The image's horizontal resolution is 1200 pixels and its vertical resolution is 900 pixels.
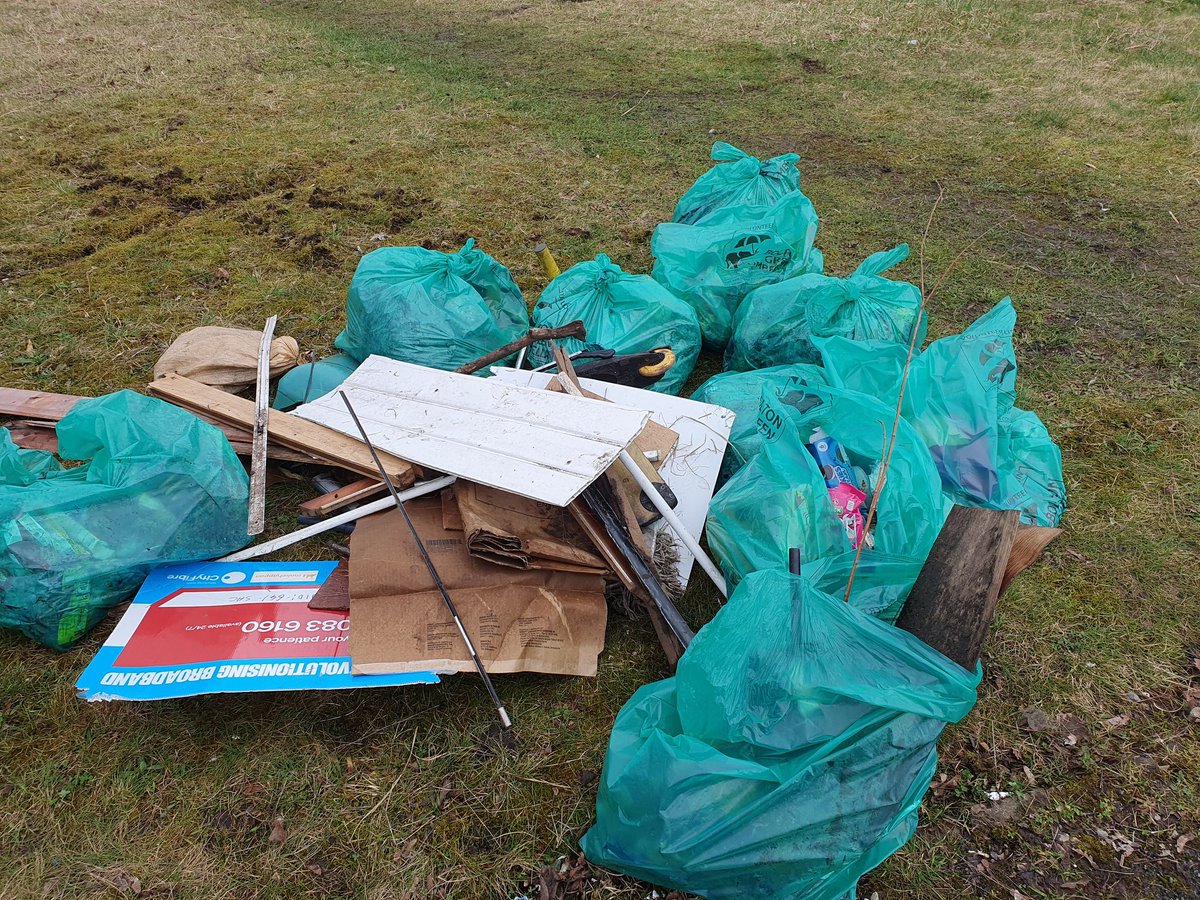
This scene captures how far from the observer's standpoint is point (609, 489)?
2330mm

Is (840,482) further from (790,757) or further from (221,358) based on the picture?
(221,358)

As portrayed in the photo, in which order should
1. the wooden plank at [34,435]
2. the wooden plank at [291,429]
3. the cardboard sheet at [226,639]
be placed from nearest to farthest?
1. the cardboard sheet at [226,639]
2. the wooden plank at [291,429]
3. the wooden plank at [34,435]

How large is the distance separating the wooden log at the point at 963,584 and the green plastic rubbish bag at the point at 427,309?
1.92 m

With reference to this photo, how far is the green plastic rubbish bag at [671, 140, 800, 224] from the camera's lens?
3.67 metres

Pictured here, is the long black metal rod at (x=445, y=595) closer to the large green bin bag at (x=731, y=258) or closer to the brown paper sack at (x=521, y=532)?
the brown paper sack at (x=521, y=532)

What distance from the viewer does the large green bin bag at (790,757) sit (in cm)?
146

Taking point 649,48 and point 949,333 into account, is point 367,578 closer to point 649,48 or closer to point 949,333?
point 949,333

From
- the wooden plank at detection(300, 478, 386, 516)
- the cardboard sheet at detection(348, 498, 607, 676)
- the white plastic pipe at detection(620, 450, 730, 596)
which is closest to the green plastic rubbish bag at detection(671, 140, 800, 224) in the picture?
the white plastic pipe at detection(620, 450, 730, 596)

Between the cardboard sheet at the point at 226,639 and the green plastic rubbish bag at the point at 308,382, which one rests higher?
the green plastic rubbish bag at the point at 308,382

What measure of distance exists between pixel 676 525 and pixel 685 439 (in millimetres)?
416

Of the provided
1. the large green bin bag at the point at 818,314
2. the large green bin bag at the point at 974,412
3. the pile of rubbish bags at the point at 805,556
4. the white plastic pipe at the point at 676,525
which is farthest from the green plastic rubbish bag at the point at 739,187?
the white plastic pipe at the point at 676,525

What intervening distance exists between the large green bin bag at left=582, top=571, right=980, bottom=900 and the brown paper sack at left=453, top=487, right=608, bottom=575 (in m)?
0.65

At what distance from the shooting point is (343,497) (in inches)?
95.6

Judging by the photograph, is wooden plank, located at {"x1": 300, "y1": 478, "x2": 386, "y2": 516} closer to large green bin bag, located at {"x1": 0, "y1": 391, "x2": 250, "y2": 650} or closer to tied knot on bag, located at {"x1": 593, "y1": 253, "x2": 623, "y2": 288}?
large green bin bag, located at {"x1": 0, "y1": 391, "x2": 250, "y2": 650}
